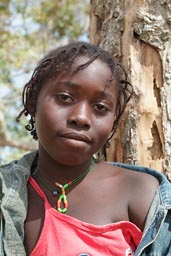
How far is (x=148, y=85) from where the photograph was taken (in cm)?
218

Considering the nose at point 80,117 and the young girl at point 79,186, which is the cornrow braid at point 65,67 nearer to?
the young girl at point 79,186

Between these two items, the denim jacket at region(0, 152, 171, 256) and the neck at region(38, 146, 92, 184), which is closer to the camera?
the denim jacket at region(0, 152, 171, 256)

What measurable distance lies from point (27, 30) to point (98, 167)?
638 centimetres

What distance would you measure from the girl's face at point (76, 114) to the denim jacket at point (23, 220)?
0.19m

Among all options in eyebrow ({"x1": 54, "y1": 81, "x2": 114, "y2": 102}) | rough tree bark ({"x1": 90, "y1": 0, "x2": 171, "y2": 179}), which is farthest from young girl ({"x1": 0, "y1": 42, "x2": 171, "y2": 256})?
rough tree bark ({"x1": 90, "y1": 0, "x2": 171, "y2": 179})

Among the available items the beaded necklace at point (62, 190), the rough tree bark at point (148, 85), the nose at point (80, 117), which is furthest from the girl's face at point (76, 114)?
the rough tree bark at point (148, 85)

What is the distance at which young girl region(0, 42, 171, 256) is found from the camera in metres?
1.63

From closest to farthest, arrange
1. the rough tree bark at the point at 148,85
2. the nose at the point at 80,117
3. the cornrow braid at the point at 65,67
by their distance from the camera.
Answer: the nose at the point at 80,117
the cornrow braid at the point at 65,67
the rough tree bark at the point at 148,85

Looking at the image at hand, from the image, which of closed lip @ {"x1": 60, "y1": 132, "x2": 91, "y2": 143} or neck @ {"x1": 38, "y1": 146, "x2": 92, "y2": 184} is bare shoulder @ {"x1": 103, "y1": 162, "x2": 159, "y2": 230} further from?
closed lip @ {"x1": 60, "y1": 132, "x2": 91, "y2": 143}

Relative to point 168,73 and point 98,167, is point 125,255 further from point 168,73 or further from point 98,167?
point 168,73

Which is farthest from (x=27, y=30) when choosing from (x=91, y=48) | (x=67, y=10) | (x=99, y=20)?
(x=91, y=48)

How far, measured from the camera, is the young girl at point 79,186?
64.3 inches

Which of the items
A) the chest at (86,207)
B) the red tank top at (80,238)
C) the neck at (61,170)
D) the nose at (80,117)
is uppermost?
the nose at (80,117)

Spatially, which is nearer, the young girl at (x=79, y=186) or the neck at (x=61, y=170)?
the young girl at (x=79, y=186)
